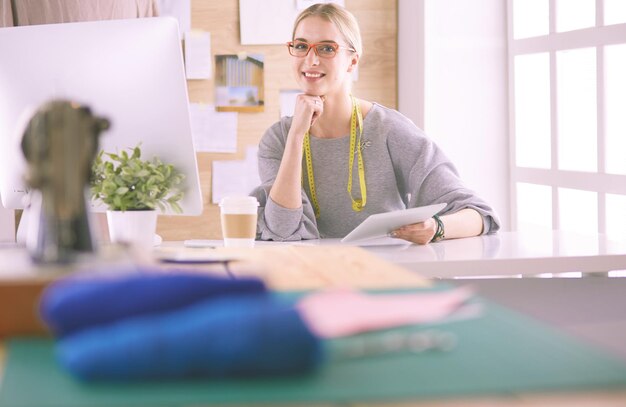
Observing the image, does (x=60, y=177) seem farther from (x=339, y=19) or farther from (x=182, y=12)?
(x=182, y=12)

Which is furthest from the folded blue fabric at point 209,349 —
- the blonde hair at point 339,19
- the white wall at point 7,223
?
the white wall at point 7,223

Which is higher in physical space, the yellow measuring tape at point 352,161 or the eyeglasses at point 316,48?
the eyeglasses at point 316,48

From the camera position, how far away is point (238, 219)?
1.93 meters

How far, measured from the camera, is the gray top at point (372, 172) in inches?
91.2

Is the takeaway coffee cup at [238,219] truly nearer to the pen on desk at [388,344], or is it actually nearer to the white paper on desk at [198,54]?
the pen on desk at [388,344]

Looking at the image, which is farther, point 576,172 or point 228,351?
point 576,172

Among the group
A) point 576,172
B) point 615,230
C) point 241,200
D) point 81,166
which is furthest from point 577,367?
point 576,172

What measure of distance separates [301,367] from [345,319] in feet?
0.41

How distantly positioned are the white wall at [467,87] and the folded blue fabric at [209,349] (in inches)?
116

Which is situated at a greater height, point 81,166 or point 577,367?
point 81,166

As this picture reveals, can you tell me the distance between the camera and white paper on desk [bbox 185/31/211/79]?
362 cm

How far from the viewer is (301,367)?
659mm

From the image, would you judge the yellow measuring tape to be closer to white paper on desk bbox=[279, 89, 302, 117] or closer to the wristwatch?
the wristwatch

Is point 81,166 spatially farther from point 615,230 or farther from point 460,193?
point 615,230
